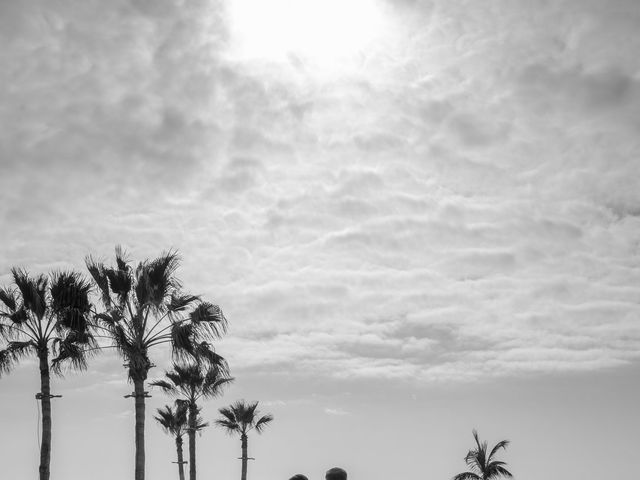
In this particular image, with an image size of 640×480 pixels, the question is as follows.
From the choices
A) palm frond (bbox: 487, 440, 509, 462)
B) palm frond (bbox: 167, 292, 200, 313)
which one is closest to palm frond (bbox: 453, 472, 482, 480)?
palm frond (bbox: 487, 440, 509, 462)

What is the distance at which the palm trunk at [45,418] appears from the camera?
Answer: 21188 mm

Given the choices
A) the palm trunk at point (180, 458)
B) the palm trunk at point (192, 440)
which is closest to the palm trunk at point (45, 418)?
the palm trunk at point (192, 440)

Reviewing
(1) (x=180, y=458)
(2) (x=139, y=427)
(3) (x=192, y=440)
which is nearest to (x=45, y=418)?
(2) (x=139, y=427)

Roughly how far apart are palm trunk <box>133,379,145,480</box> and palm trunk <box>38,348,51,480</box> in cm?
298

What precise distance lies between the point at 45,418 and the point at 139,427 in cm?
325

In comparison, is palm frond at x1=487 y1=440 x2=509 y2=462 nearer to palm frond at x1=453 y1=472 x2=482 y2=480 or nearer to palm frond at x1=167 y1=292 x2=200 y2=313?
palm frond at x1=453 y1=472 x2=482 y2=480

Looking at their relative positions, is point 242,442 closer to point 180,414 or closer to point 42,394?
point 180,414

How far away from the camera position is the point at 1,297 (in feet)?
75.5

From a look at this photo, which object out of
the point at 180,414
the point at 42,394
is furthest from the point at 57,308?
the point at 180,414

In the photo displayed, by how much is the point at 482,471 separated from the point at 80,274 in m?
34.0

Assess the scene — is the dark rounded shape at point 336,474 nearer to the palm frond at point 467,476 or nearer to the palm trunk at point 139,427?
the palm trunk at point 139,427

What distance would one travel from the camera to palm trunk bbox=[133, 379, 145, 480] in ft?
68.5

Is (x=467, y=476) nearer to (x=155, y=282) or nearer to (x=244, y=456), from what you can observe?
(x=244, y=456)

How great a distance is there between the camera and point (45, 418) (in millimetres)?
21500
